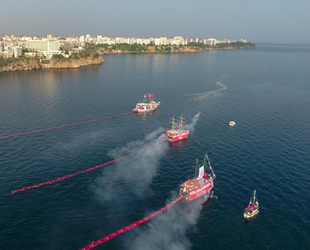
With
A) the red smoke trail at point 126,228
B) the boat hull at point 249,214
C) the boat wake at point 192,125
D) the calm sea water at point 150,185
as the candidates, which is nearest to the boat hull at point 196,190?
the calm sea water at point 150,185

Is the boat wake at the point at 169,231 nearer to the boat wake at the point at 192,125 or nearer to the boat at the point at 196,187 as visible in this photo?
the boat at the point at 196,187

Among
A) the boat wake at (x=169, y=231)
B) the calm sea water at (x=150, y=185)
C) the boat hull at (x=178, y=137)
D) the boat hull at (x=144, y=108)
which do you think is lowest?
the boat wake at (x=169, y=231)

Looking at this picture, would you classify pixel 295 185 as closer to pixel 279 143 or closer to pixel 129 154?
pixel 279 143

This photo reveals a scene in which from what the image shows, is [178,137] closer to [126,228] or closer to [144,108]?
[144,108]

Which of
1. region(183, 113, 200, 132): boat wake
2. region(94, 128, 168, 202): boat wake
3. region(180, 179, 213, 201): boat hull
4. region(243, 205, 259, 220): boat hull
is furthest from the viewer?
region(183, 113, 200, 132): boat wake

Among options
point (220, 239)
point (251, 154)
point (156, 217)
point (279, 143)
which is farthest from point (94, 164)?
point (279, 143)

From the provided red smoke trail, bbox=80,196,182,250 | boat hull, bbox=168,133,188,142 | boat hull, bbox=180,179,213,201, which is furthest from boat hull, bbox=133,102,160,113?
red smoke trail, bbox=80,196,182,250

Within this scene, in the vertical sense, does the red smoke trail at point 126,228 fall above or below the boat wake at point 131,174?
below

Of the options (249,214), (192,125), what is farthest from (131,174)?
(192,125)

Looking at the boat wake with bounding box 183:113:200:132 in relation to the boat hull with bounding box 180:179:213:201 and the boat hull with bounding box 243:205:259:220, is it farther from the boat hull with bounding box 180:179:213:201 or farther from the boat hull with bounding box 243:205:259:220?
the boat hull with bounding box 243:205:259:220

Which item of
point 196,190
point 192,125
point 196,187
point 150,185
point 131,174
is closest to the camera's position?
point 196,190

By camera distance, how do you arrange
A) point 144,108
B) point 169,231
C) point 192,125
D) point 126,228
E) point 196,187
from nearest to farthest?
point 169,231 < point 126,228 < point 196,187 < point 192,125 < point 144,108

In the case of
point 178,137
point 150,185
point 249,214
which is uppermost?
point 178,137
